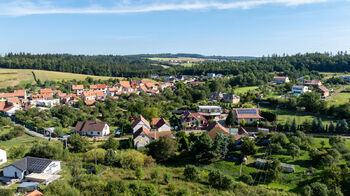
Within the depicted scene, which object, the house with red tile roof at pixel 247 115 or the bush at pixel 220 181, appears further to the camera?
the house with red tile roof at pixel 247 115

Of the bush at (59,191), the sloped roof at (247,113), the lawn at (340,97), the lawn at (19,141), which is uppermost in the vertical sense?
the lawn at (340,97)

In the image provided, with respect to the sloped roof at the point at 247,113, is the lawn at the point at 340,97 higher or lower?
higher

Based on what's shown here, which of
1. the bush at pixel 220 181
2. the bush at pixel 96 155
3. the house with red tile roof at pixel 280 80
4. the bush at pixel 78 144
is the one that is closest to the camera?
the bush at pixel 220 181

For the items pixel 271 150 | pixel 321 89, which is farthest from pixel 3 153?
pixel 321 89

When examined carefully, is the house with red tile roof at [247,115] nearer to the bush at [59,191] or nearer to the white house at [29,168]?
the white house at [29,168]

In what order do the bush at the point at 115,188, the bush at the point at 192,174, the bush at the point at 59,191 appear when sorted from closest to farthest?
the bush at the point at 59,191 < the bush at the point at 115,188 < the bush at the point at 192,174

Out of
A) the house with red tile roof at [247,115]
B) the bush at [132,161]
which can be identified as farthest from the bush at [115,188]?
the house with red tile roof at [247,115]

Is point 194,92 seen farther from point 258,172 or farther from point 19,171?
point 19,171
